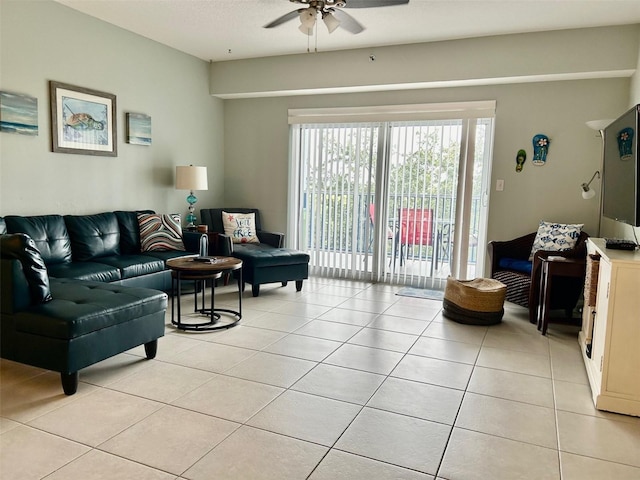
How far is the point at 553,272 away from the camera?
3.91 m

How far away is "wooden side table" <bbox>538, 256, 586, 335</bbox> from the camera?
3.84 metres

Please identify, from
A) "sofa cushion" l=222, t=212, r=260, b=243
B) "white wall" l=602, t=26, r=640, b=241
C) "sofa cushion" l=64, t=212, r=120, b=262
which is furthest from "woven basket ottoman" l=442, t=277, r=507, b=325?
"sofa cushion" l=64, t=212, r=120, b=262

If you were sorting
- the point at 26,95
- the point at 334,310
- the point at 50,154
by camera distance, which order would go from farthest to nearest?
the point at 334,310
the point at 50,154
the point at 26,95

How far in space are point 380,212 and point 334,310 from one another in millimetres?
1784

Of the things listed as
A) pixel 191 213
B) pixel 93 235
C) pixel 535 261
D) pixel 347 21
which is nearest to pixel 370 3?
pixel 347 21

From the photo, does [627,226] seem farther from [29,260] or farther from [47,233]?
[47,233]

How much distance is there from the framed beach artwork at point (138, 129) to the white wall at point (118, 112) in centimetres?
6

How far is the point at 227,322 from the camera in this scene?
4129 millimetres

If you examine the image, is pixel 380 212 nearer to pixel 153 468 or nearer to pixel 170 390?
pixel 170 390

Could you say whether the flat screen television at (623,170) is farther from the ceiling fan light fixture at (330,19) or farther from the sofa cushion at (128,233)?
the sofa cushion at (128,233)

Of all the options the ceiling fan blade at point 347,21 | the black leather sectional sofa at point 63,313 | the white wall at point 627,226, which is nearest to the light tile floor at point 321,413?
the black leather sectional sofa at point 63,313

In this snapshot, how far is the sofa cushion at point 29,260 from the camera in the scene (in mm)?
2674

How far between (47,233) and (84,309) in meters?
1.72

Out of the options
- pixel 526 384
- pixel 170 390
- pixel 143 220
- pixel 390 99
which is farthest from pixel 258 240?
pixel 526 384
